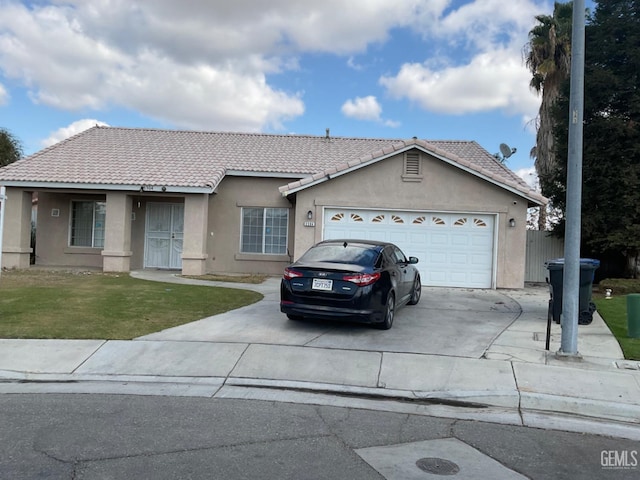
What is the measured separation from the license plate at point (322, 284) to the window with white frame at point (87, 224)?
41.7 ft

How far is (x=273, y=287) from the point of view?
14.3 meters

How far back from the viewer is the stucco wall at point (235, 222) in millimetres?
17719

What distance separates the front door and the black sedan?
10201mm

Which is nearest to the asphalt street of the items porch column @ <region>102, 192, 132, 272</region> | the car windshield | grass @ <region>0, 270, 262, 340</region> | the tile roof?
grass @ <region>0, 270, 262, 340</region>

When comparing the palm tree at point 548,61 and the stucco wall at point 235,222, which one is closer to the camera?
the stucco wall at point 235,222

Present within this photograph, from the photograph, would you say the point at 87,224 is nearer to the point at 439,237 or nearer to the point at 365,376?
the point at 439,237

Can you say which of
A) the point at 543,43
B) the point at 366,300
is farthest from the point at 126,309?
the point at 543,43

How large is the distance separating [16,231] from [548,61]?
22.4 metres

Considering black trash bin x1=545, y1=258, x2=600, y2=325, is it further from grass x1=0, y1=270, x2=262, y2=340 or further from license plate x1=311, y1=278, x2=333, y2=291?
grass x1=0, y1=270, x2=262, y2=340

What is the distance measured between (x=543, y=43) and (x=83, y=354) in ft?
78.0

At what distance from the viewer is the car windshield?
28.7 ft

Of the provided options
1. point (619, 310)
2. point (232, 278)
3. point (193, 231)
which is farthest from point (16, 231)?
point (619, 310)

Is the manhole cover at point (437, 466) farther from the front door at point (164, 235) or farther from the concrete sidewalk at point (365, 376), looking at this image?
the front door at point (164, 235)

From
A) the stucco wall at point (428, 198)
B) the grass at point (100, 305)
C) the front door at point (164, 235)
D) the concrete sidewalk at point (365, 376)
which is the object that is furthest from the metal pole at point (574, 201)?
the front door at point (164, 235)
